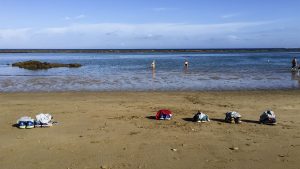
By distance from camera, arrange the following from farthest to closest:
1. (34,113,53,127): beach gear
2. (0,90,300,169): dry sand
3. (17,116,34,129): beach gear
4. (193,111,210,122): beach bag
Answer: (193,111,210,122): beach bag → (34,113,53,127): beach gear → (17,116,34,129): beach gear → (0,90,300,169): dry sand

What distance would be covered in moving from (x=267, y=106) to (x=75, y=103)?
28.6 ft

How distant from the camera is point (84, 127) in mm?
12109

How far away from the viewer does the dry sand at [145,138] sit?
8648 mm

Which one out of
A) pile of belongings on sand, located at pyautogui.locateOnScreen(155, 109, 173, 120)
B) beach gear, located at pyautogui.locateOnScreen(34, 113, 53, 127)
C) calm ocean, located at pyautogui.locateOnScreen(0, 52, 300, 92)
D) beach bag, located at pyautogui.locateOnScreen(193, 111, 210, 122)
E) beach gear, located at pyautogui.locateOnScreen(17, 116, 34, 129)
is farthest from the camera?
calm ocean, located at pyautogui.locateOnScreen(0, 52, 300, 92)

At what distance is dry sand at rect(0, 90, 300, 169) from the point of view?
28.4 ft

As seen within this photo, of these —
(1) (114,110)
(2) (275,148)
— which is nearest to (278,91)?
(1) (114,110)

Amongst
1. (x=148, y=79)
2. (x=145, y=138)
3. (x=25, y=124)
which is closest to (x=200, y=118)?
A: (x=145, y=138)

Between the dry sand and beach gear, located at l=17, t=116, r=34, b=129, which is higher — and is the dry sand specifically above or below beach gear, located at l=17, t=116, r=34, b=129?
below

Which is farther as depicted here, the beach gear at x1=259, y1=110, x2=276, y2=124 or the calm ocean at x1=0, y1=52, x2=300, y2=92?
the calm ocean at x1=0, y1=52, x2=300, y2=92

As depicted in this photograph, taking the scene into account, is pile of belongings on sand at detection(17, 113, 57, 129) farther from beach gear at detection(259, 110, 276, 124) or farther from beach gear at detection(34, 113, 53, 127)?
beach gear at detection(259, 110, 276, 124)

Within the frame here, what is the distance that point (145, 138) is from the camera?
10648 mm

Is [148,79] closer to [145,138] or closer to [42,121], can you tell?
[42,121]

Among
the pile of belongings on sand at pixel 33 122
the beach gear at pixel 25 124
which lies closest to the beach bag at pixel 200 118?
the pile of belongings on sand at pixel 33 122

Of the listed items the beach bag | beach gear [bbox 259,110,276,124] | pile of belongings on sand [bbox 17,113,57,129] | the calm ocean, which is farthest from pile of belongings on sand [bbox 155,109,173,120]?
the calm ocean
